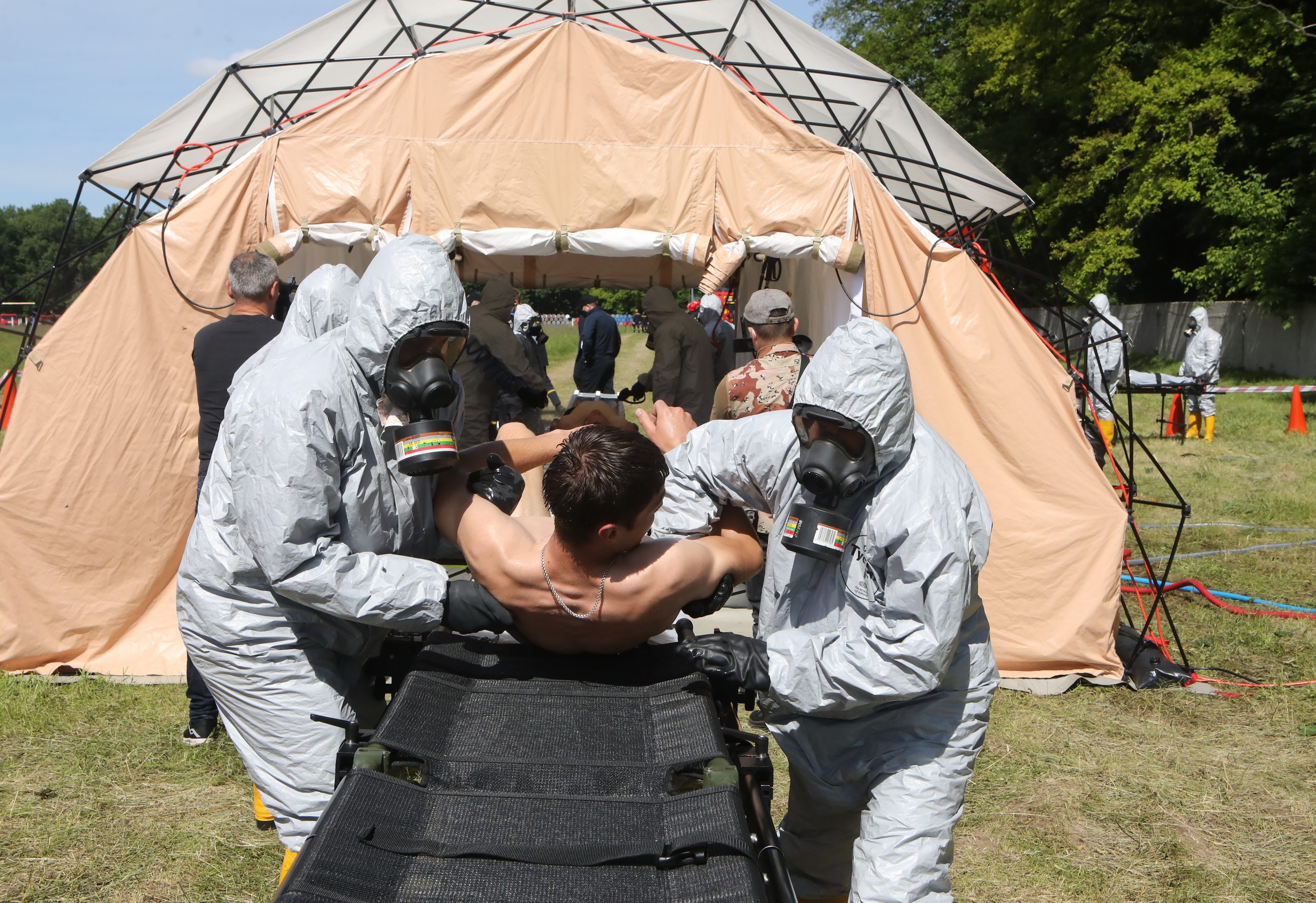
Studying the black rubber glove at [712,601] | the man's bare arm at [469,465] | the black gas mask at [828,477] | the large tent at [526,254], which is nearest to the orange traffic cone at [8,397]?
the large tent at [526,254]

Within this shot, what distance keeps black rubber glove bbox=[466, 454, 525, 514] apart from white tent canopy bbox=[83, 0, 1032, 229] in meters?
3.42

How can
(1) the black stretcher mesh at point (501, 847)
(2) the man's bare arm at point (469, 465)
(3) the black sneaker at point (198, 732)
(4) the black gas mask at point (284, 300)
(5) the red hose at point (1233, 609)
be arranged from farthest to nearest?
1. (5) the red hose at point (1233, 609)
2. (4) the black gas mask at point (284, 300)
3. (3) the black sneaker at point (198, 732)
4. (2) the man's bare arm at point (469, 465)
5. (1) the black stretcher mesh at point (501, 847)

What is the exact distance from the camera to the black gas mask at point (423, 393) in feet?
8.11

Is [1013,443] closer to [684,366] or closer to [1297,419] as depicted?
[684,366]

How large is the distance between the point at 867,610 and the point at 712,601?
1.29ft

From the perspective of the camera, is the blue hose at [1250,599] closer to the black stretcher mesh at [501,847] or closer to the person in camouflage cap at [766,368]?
the person in camouflage cap at [766,368]

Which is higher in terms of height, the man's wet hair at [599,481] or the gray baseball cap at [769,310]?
the gray baseball cap at [769,310]

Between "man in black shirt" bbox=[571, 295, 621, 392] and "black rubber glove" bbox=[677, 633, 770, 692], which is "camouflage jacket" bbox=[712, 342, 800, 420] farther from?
"man in black shirt" bbox=[571, 295, 621, 392]

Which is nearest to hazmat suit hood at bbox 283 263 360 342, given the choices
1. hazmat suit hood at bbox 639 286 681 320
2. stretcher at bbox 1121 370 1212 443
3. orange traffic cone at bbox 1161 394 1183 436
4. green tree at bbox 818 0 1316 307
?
hazmat suit hood at bbox 639 286 681 320

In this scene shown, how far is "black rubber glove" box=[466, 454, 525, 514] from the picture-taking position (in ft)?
8.69

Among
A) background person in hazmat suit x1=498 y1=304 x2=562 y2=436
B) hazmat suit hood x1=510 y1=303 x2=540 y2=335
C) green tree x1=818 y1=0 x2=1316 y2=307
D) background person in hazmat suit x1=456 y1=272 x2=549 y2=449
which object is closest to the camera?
background person in hazmat suit x1=456 y1=272 x2=549 y2=449

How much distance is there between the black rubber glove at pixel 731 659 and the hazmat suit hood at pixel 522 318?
9546 mm

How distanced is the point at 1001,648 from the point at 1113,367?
30.3ft

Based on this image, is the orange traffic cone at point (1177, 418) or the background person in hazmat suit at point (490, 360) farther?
the orange traffic cone at point (1177, 418)
